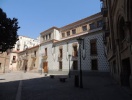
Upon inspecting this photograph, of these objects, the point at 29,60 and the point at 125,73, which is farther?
the point at 29,60

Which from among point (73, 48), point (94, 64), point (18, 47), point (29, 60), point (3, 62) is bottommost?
point (94, 64)

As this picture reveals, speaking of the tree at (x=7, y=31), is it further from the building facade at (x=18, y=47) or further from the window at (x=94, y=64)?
the building facade at (x=18, y=47)

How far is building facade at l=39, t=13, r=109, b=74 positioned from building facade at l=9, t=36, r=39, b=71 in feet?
57.7

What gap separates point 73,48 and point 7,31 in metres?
16.4

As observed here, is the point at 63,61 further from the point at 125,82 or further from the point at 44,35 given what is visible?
the point at 125,82

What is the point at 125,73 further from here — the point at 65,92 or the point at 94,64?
the point at 94,64

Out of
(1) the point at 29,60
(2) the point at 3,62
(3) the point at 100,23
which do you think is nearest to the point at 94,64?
(3) the point at 100,23

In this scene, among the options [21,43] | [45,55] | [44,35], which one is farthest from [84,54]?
[21,43]

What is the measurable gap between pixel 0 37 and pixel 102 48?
1551 cm

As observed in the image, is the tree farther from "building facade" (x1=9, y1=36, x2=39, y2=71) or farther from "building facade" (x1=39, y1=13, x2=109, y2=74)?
"building facade" (x1=9, y1=36, x2=39, y2=71)

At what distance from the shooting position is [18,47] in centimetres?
4597

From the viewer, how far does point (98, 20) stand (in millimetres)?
Answer: 22750

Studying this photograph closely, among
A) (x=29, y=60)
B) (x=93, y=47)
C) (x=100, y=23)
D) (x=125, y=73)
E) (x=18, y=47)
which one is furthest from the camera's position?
(x=18, y=47)

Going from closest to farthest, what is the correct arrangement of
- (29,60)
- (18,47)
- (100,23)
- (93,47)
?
(93,47) < (100,23) < (29,60) < (18,47)
